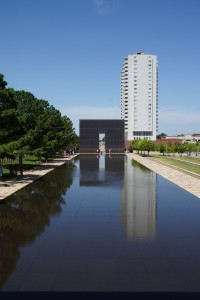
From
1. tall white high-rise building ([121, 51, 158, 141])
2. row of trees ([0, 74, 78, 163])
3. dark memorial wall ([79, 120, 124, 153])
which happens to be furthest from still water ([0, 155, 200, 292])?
tall white high-rise building ([121, 51, 158, 141])

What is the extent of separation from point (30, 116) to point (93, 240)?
24.4 meters

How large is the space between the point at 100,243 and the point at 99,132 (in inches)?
3439

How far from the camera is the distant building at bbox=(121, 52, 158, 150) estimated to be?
138 metres

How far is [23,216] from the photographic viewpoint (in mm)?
12820

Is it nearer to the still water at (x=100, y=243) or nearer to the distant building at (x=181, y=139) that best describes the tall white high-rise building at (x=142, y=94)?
the distant building at (x=181, y=139)

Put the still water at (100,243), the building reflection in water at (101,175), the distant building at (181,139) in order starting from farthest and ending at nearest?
the distant building at (181,139), the building reflection in water at (101,175), the still water at (100,243)

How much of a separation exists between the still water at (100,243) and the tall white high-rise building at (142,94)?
12252 cm

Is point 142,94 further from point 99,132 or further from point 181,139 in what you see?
point 99,132

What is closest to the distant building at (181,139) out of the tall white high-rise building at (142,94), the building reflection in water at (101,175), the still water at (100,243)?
the tall white high-rise building at (142,94)

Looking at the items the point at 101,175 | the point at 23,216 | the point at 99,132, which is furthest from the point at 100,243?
the point at 99,132

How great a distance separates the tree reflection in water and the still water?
2 centimetres

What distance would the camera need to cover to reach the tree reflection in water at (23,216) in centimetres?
850

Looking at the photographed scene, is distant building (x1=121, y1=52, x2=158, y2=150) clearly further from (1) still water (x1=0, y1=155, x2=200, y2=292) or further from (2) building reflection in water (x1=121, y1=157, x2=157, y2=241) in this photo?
(1) still water (x1=0, y1=155, x2=200, y2=292)
